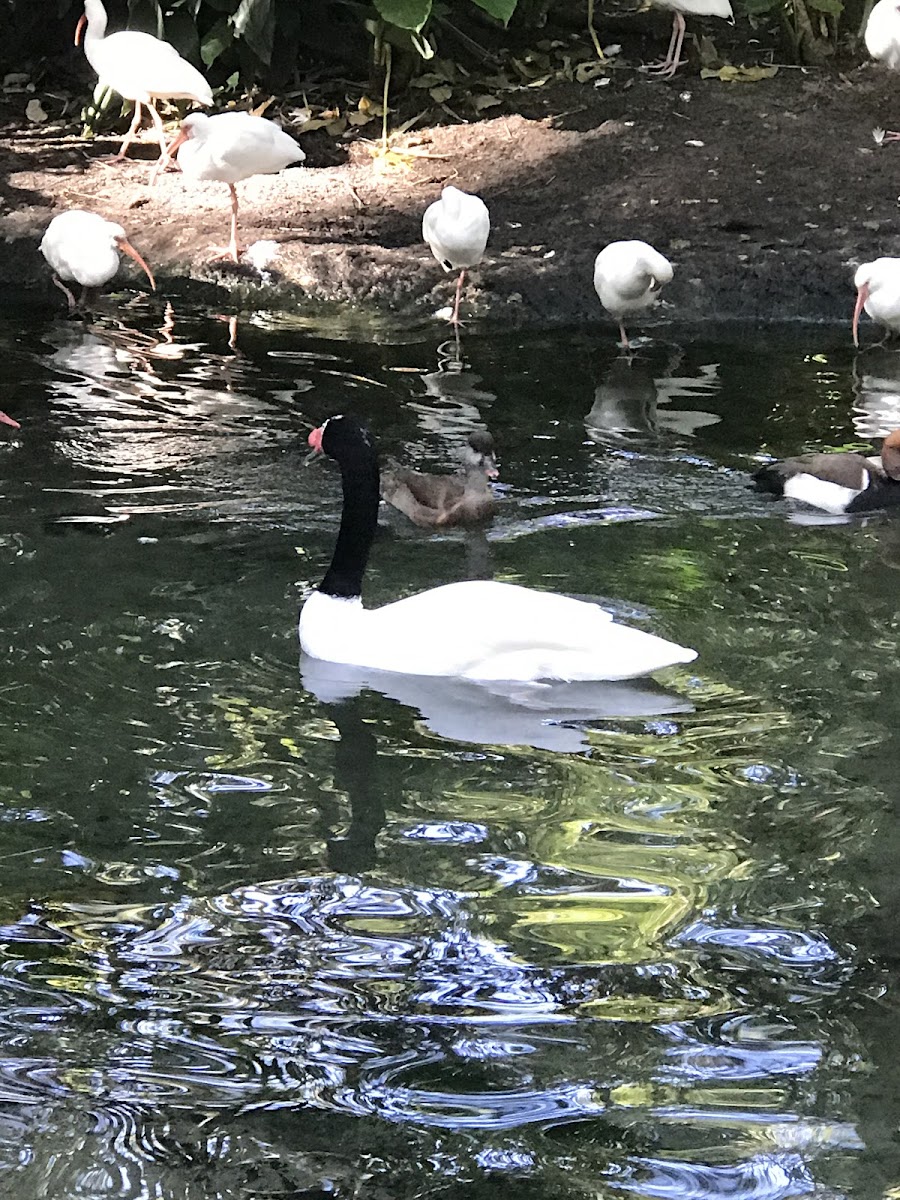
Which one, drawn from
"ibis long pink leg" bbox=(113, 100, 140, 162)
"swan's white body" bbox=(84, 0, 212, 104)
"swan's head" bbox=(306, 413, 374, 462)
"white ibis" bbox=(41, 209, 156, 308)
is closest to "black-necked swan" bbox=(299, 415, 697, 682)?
"swan's head" bbox=(306, 413, 374, 462)

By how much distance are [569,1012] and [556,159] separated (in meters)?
9.32

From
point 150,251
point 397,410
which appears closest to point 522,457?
point 397,410

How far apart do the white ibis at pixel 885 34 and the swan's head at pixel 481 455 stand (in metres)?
6.29

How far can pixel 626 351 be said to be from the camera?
9.84 m

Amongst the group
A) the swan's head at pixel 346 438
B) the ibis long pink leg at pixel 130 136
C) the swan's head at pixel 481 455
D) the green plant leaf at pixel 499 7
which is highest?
the green plant leaf at pixel 499 7

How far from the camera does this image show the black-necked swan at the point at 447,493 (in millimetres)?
7012

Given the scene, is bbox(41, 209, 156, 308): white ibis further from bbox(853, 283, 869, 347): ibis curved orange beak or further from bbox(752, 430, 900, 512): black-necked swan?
bbox(752, 430, 900, 512): black-necked swan

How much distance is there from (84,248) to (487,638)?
18.5 ft

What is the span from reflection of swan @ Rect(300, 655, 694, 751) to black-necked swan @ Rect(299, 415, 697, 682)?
0.04 meters

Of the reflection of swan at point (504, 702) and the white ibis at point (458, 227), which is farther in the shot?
the white ibis at point (458, 227)

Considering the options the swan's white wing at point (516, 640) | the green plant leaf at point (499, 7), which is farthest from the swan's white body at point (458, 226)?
Result: the swan's white wing at point (516, 640)

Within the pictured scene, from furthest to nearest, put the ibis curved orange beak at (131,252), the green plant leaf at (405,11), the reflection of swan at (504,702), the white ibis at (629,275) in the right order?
the green plant leaf at (405,11)
the ibis curved orange beak at (131,252)
the white ibis at (629,275)
the reflection of swan at (504,702)

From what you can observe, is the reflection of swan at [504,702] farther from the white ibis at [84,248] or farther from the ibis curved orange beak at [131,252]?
the ibis curved orange beak at [131,252]

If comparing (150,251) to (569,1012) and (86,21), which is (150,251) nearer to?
(86,21)
